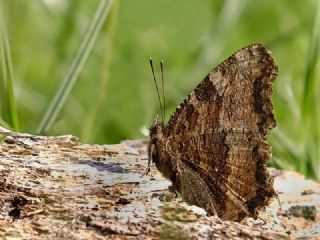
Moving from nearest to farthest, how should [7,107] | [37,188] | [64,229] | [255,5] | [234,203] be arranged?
[64,229]
[37,188]
[234,203]
[7,107]
[255,5]

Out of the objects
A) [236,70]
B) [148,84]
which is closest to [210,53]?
[148,84]

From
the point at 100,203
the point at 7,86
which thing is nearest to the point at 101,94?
the point at 7,86

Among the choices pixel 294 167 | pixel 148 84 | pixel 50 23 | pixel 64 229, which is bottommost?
pixel 64 229

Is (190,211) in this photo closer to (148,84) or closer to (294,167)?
(294,167)

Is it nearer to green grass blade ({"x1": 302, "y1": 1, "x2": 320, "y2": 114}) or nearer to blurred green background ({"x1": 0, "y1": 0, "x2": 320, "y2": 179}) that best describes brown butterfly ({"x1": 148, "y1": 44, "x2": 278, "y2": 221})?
blurred green background ({"x1": 0, "y1": 0, "x2": 320, "y2": 179})

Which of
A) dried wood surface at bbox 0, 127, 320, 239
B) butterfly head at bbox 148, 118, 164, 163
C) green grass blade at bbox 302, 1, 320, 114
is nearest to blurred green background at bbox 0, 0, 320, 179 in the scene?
green grass blade at bbox 302, 1, 320, 114

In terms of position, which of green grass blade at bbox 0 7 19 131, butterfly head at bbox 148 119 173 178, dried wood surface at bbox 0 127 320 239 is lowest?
dried wood surface at bbox 0 127 320 239
